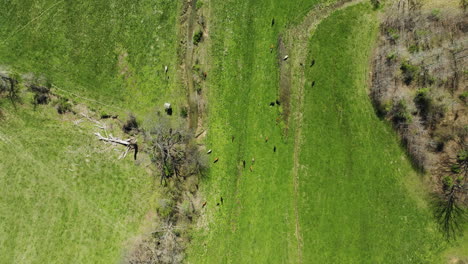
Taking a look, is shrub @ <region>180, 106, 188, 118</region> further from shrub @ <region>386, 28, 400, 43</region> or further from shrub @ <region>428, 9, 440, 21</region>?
shrub @ <region>428, 9, 440, 21</region>

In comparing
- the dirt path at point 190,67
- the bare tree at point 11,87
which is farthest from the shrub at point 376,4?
the bare tree at point 11,87

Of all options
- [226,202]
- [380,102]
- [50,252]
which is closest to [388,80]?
[380,102]

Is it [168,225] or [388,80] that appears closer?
[388,80]

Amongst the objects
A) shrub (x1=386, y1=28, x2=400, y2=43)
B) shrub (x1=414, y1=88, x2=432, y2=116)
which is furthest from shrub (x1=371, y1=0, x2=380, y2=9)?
shrub (x1=414, y1=88, x2=432, y2=116)

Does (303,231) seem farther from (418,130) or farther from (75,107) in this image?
(75,107)

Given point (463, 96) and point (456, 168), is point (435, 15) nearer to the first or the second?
point (463, 96)

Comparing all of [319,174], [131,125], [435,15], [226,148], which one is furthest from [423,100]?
[131,125]
